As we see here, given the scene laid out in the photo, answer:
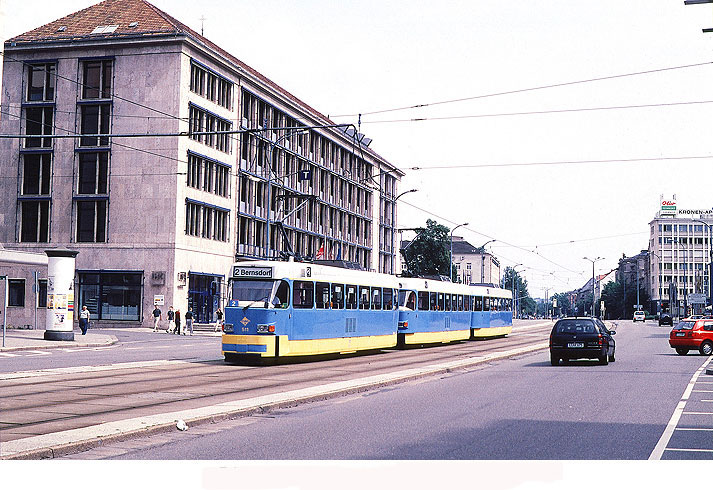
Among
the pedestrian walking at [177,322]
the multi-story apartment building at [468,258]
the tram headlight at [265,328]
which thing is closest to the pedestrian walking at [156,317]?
the pedestrian walking at [177,322]

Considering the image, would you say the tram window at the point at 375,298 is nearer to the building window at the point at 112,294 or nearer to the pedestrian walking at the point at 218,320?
the pedestrian walking at the point at 218,320

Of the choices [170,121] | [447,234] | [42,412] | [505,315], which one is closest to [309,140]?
[170,121]

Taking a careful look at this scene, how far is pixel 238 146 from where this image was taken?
61.6 meters

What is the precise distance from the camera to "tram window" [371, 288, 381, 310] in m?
29.5

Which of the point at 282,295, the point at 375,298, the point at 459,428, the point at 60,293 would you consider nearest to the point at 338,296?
the point at 282,295

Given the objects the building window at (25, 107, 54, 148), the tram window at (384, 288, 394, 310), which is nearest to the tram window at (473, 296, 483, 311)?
the tram window at (384, 288, 394, 310)

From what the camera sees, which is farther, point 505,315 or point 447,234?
point 447,234

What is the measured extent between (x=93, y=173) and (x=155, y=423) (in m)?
46.2

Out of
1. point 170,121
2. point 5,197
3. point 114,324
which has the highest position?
point 170,121

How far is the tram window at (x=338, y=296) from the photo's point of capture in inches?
1016

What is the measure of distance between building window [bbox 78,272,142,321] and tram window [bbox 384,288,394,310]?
82.1 feet

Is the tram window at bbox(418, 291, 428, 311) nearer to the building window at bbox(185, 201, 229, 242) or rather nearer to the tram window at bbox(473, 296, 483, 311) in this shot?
the tram window at bbox(473, 296, 483, 311)
